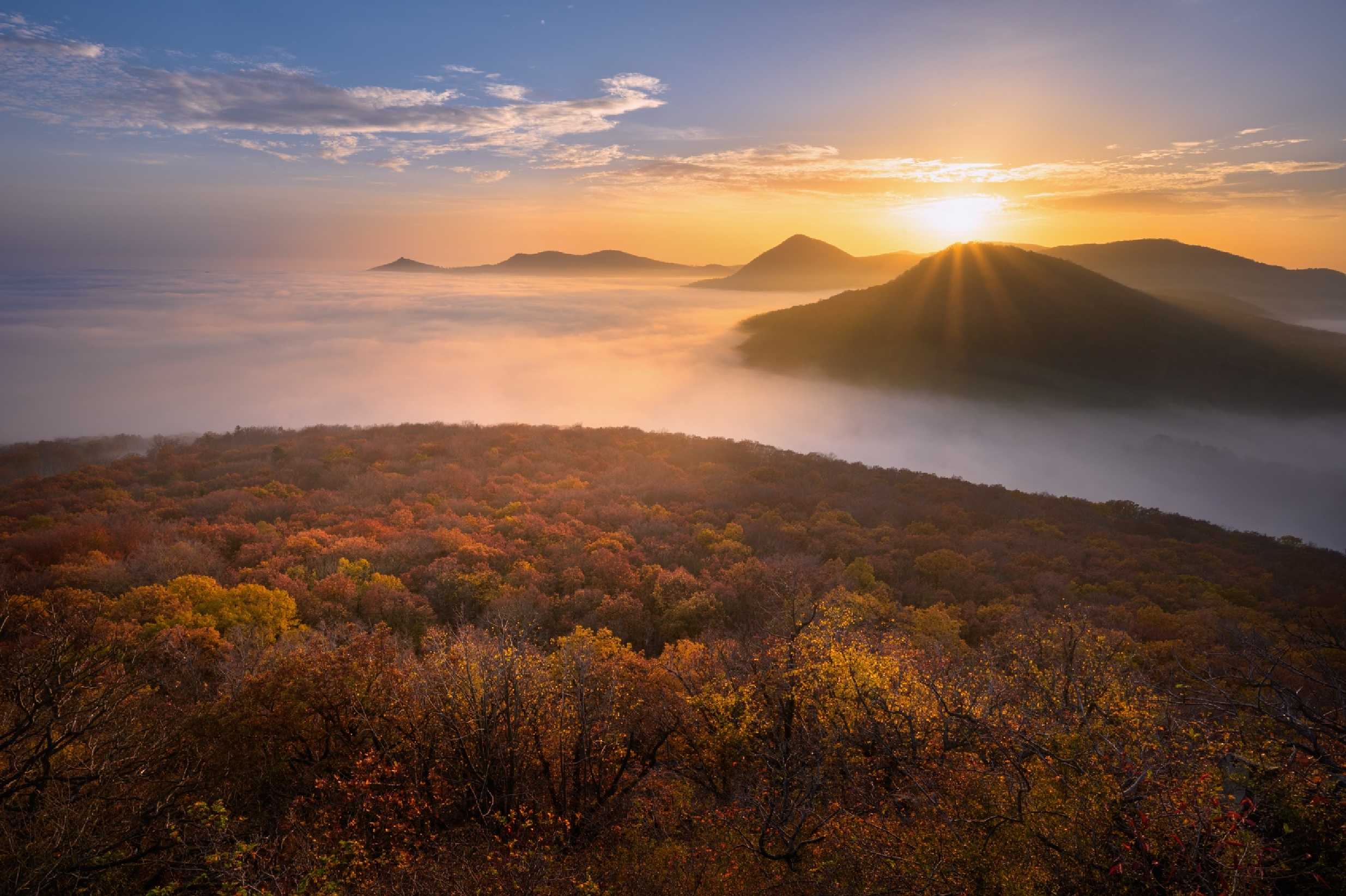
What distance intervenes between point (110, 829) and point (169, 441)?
259ft

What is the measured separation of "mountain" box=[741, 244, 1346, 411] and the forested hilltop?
120078 mm

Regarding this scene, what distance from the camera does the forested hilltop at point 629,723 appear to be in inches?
449

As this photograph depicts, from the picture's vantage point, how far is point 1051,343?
14950 cm

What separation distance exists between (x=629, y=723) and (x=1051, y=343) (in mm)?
159407

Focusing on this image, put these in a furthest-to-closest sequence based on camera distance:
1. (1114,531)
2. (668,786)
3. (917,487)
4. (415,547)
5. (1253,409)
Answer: (1253,409), (917,487), (1114,531), (415,547), (668,786)

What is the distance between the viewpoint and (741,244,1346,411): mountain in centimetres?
13550

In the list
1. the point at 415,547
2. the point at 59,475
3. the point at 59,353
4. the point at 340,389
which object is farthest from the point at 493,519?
the point at 59,353

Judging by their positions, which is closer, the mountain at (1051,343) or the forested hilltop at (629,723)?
the forested hilltop at (629,723)

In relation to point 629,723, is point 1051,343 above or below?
below

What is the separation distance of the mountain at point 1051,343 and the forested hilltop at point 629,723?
394 ft

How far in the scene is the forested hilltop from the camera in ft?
37.4

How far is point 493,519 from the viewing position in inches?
1806

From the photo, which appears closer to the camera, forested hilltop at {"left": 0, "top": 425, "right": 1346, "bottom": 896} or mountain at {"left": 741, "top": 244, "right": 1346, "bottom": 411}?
forested hilltop at {"left": 0, "top": 425, "right": 1346, "bottom": 896}

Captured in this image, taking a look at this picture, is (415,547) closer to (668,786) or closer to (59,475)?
(668,786)
